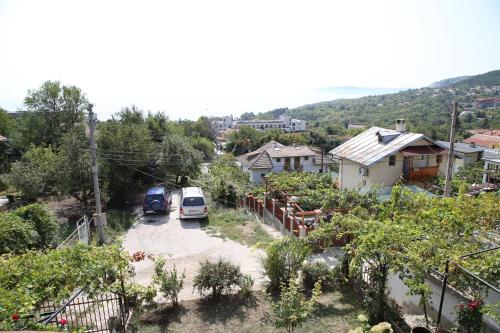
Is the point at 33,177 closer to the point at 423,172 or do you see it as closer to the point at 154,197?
the point at 154,197

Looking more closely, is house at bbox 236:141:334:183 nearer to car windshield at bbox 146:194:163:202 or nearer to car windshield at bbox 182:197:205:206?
car windshield at bbox 146:194:163:202

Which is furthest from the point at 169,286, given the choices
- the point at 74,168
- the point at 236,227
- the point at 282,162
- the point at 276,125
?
the point at 276,125

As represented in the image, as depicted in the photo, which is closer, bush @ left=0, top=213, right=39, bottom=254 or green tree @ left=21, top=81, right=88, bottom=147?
bush @ left=0, top=213, right=39, bottom=254

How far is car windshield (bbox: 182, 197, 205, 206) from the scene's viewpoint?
15.8 m

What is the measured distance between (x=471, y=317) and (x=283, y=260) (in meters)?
4.31

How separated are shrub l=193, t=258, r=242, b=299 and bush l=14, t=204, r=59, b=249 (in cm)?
604

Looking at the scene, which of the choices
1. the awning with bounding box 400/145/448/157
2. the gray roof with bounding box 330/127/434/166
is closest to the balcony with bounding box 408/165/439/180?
the awning with bounding box 400/145/448/157

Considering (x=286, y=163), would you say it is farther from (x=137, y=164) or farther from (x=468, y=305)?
(x=468, y=305)

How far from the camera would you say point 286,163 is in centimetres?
3738

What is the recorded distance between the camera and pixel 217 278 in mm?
8164

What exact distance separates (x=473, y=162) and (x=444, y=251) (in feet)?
144

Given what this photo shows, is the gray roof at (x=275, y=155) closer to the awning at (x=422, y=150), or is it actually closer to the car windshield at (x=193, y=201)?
the awning at (x=422, y=150)

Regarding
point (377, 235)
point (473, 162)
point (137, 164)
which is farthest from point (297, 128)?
point (377, 235)

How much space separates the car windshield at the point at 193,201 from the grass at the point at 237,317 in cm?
789
